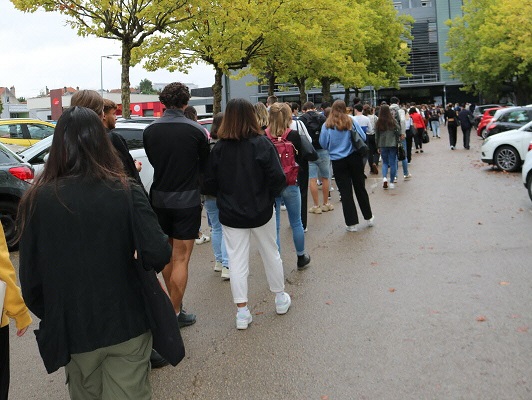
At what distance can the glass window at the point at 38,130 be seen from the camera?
1698 cm

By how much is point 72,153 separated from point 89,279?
1.86 ft

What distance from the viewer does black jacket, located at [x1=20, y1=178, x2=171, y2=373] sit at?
103 inches

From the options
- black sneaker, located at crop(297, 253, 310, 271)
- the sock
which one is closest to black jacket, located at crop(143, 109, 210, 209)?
the sock

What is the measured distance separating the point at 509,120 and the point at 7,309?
758 inches

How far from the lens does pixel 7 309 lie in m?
2.85

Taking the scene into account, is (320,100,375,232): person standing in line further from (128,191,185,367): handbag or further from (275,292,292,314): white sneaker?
(128,191,185,367): handbag

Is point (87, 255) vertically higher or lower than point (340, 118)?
lower

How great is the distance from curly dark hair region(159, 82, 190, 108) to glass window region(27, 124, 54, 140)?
13.1 meters

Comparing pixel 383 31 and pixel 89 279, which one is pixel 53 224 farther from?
pixel 383 31

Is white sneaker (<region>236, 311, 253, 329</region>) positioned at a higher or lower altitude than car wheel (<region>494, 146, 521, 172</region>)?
lower

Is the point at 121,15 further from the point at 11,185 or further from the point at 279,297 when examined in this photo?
the point at 279,297

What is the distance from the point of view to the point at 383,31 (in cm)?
4328

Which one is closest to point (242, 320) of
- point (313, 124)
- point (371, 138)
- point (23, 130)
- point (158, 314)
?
point (158, 314)

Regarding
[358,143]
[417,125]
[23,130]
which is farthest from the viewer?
[417,125]
